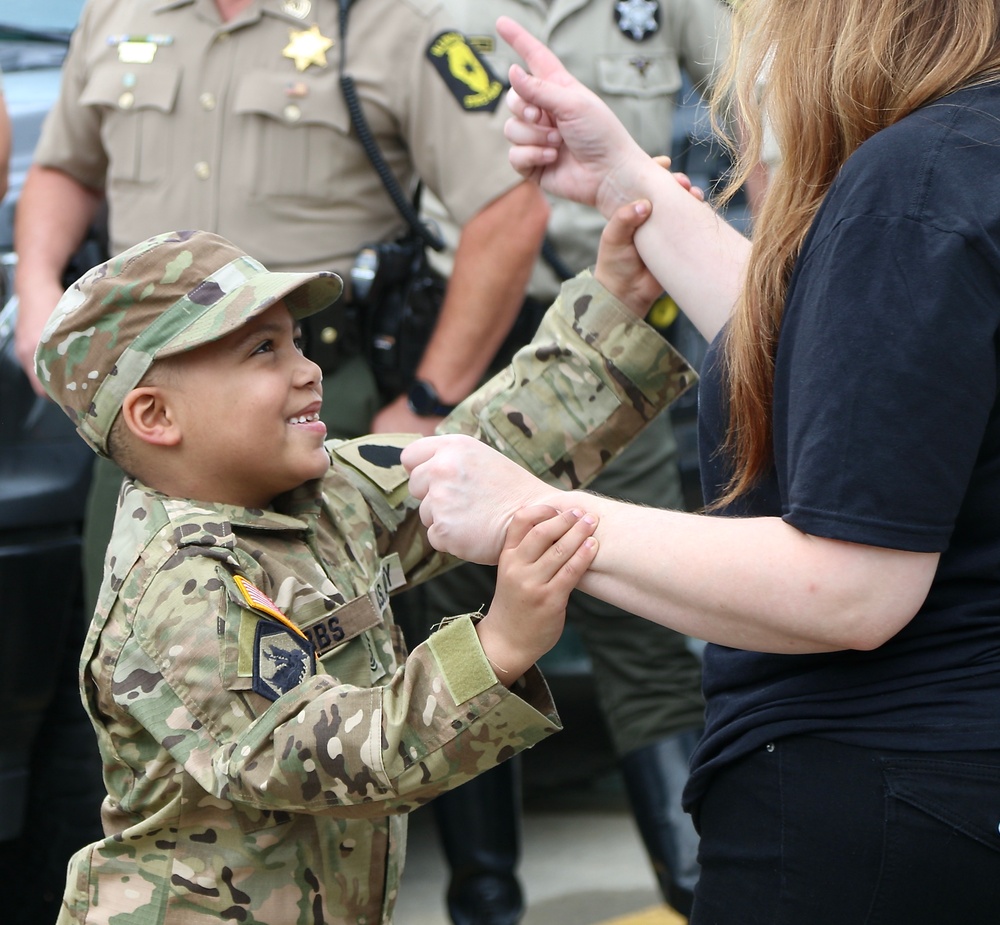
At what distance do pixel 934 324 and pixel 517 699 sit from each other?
0.56m

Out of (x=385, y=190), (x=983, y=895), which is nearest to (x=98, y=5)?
(x=385, y=190)

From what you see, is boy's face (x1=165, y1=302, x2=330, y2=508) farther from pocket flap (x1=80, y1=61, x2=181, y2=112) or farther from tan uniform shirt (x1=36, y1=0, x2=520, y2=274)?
pocket flap (x1=80, y1=61, x2=181, y2=112)

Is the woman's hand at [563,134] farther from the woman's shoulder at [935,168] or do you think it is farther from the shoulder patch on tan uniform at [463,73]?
the shoulder patch on tan uniform at [463,73]

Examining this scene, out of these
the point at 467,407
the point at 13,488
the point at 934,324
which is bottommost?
the point at 13,488

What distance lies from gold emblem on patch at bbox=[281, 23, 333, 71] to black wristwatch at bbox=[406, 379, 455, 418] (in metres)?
0.72

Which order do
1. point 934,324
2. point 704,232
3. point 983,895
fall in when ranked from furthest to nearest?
point 704,232 < point 983,895 < point 934,324

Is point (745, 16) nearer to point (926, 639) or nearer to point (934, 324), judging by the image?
point (934, 324)

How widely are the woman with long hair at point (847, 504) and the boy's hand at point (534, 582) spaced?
1.2 inches

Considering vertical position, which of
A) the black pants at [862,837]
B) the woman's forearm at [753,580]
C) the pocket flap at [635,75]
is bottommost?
the pocket flap at [635,75]

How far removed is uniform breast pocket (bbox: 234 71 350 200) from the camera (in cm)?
304

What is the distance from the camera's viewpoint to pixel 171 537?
1693mm

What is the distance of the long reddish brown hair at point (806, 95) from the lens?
137cm

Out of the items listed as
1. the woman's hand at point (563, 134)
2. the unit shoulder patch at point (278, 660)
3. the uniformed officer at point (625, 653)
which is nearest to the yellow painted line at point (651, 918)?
the uniformed officer at point (625, 653)

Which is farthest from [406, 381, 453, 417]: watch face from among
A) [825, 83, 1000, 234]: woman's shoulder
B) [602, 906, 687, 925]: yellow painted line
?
[825, 83, 1000, 234]: woman's shoulder
